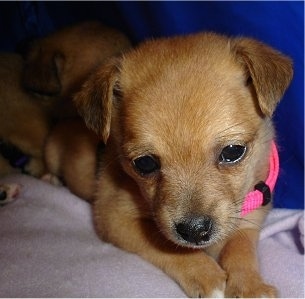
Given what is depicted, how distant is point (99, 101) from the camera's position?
2.70 m

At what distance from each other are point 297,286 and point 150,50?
146 cm

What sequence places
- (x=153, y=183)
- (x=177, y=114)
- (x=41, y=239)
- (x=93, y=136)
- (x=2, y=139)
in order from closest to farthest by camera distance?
(x=177, y=114) → (x=153, y=183) → (x=41, y=239) → (x=93, y=136) → (x=2, y=139)

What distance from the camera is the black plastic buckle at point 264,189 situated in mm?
3020

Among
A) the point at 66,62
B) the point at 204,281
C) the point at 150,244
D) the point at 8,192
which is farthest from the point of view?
the point at 66,62

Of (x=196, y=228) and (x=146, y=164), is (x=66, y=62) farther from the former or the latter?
(x=196, y=228)

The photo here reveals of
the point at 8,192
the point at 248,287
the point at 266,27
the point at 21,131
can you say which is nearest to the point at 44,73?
the point at 21,131

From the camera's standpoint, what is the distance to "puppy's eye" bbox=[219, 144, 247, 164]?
2520 mm

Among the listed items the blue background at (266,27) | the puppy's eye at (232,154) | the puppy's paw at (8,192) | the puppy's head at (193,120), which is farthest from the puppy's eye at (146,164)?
the puppy's paw at (8,192)

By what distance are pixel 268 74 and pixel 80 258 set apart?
1.45m

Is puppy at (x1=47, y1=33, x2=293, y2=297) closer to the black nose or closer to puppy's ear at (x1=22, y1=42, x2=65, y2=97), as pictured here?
the black nose

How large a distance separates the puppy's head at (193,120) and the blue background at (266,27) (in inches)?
15.2

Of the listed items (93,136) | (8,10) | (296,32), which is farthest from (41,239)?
(8,10)

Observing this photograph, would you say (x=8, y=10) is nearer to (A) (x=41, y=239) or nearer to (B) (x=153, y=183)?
→ (A) (x=41, y=239)

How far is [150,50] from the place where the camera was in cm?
282
